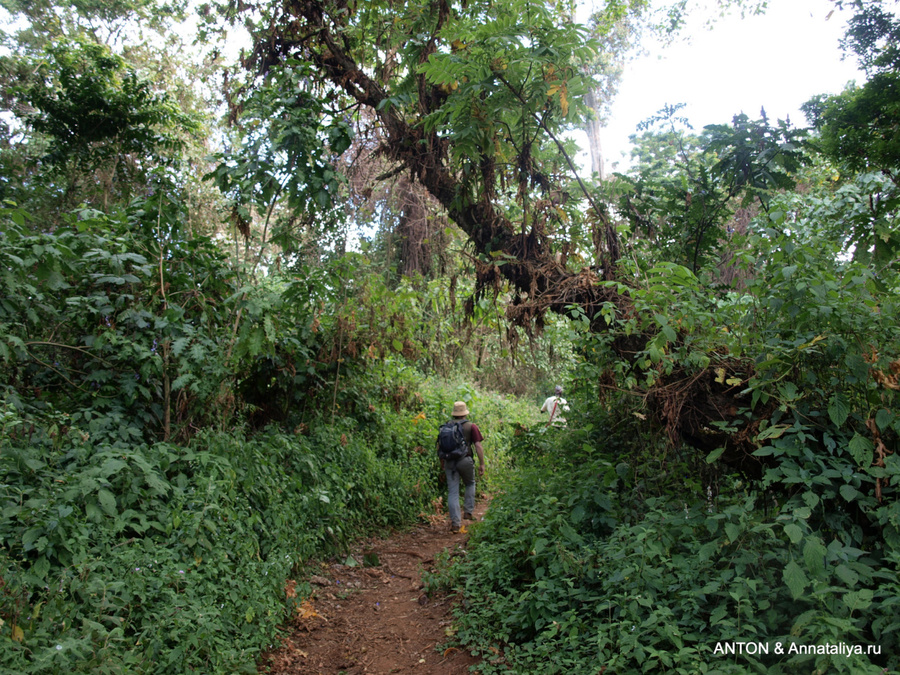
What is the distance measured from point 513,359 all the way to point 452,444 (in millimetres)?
2327

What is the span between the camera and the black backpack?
7484 millimetres

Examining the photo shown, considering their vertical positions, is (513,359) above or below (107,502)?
above

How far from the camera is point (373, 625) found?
4941mm

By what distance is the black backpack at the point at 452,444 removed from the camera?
24.6ft

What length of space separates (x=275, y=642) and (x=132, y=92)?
26.9ft

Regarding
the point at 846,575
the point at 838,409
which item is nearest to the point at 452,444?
the point at 838,409

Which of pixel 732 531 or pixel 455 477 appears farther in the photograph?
pixel 455 477

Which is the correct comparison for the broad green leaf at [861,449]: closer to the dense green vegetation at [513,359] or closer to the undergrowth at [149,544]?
the dense green vegetation at [513,359]

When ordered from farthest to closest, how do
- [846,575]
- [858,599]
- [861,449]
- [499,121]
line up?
[499,121] → [861,449] → [846,575] → [858,599]

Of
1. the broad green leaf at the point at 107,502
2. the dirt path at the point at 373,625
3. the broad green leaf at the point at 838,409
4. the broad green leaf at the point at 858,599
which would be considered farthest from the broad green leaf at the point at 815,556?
the broad green leaf at the point at 107,502

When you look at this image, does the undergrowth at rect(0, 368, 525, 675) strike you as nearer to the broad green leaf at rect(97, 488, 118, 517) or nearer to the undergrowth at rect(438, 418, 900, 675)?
the broad green leaf at rect(97, 488, 118, 517)

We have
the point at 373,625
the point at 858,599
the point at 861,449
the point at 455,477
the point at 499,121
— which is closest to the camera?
the point at 858,599

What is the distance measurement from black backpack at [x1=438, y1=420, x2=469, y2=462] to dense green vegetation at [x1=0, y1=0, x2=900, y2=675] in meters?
0.86

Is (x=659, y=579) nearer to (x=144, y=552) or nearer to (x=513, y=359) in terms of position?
(x=513, y=359)
